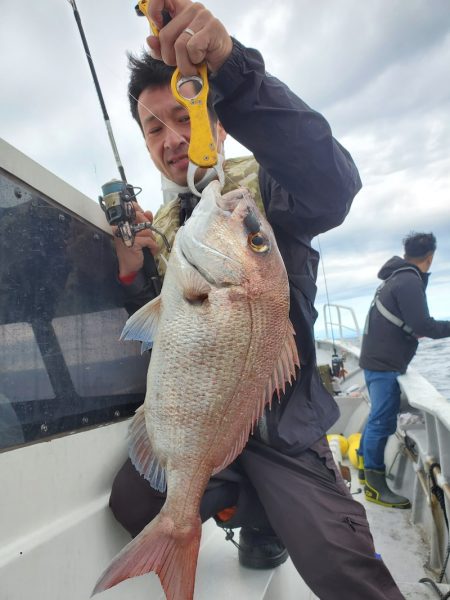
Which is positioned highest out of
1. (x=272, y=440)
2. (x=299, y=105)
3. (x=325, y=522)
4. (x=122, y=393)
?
(x=299, y=105)

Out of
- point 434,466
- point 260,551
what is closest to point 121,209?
point 260,551

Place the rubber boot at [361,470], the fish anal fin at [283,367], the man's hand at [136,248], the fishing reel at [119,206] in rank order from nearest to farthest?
the fish anal fin at [283,367]
the fishing reel at [119,206]
the man's hand at [136,248]
the rubber boot at [361,470]

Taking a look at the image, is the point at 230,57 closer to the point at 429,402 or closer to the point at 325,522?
the point at 325,522

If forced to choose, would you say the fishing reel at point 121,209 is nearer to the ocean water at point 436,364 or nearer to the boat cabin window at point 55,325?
the boat cabin window at point 55,325

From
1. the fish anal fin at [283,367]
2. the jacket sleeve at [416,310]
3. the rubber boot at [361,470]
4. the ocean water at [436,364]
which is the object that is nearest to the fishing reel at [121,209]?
the fish anal fin at [283,367]

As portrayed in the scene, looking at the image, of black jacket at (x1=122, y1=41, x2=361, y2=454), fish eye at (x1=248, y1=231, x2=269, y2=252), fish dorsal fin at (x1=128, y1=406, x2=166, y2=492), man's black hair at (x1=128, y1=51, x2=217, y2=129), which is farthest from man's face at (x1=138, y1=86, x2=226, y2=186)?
fish dorsal fin at (x1=128, y1=406, x2=166, y2=492)

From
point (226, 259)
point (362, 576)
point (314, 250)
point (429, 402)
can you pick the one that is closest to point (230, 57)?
point (226, 259)

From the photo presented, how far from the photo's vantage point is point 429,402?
10.7 ft

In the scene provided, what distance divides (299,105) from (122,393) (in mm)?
1481

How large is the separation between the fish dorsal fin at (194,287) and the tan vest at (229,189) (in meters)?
0.65

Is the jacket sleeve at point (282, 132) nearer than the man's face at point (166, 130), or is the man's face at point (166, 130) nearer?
the jacket sleeve at point (282, 132)

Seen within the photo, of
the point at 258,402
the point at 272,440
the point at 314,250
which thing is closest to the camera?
the point at 258,402

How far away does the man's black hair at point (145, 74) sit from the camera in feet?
7.20

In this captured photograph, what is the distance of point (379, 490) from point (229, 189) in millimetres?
3688
